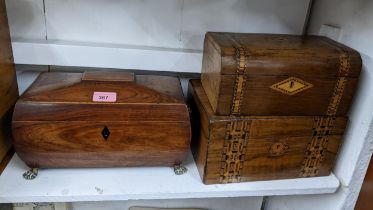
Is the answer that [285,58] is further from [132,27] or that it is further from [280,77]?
[132,27]

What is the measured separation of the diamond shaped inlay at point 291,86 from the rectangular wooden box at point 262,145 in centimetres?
6

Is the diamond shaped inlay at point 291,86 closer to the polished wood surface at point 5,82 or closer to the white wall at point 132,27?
the white wall at point 132,27

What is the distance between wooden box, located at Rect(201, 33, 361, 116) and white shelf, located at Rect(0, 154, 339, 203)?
0.16m

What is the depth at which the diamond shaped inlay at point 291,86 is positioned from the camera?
580mm

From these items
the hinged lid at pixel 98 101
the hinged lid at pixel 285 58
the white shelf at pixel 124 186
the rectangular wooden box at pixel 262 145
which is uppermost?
the hinged lid at pixel 285 58

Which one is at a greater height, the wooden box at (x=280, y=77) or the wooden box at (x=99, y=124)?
the wooden box at (x=280, y=77)

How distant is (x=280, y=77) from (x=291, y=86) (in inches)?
1.2

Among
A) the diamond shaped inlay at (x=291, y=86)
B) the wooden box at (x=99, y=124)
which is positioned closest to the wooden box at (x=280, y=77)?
the diamond shaped inlay at (x=291, y=86)

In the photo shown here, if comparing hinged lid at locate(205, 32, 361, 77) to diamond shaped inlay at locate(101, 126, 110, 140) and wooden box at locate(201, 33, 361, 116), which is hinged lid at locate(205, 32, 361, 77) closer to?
wooden box at locate(201, 33, 361, 116)

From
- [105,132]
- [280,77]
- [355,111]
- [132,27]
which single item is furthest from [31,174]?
[355,111]

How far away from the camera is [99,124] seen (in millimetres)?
592

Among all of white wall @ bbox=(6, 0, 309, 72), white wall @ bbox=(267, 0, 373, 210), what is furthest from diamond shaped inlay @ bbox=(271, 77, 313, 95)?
white wall @ bbox=(6, 0, 309, 72)

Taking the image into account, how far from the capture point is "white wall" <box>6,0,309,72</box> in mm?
719

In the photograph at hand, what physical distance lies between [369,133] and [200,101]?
1.12 ft
